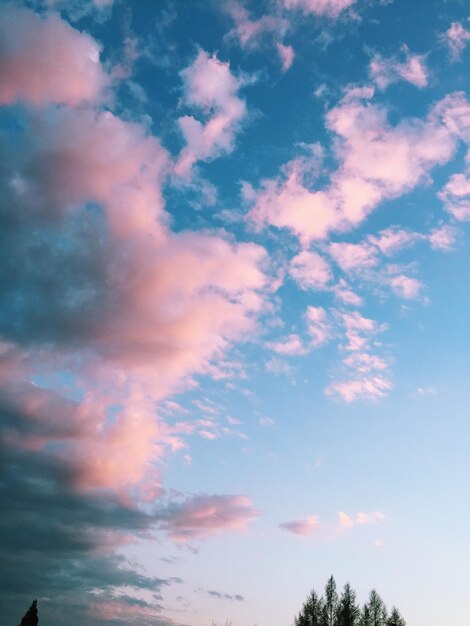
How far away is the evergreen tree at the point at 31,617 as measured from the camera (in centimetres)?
8362

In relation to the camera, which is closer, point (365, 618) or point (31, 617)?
point (31, 617)

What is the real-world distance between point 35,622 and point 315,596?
2717 inches

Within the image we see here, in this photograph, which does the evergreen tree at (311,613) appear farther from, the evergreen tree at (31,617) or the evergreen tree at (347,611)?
the evergreen tree at (31,617)

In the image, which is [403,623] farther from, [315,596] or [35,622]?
[35,622]

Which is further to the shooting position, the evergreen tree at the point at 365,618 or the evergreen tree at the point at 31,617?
the evergreen tree at the point at 365,618

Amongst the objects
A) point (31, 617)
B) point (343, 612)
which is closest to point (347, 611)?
point (343, 612)

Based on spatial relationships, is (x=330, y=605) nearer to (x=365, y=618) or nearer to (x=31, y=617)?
(x=365, y=618)

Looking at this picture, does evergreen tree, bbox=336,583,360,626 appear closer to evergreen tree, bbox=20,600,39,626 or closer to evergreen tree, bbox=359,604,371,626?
evergreen tree, bbox=359,604,371,626

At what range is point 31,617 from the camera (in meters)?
84.5

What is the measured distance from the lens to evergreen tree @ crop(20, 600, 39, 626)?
83.6 m

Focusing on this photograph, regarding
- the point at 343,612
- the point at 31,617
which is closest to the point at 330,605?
the point at 343,612

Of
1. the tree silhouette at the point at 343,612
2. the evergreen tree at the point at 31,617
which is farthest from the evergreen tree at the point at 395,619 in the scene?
the evergreen tree at the point at 31,617

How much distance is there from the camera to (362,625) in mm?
114125

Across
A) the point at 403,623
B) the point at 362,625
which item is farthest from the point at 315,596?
the point at 403,623
